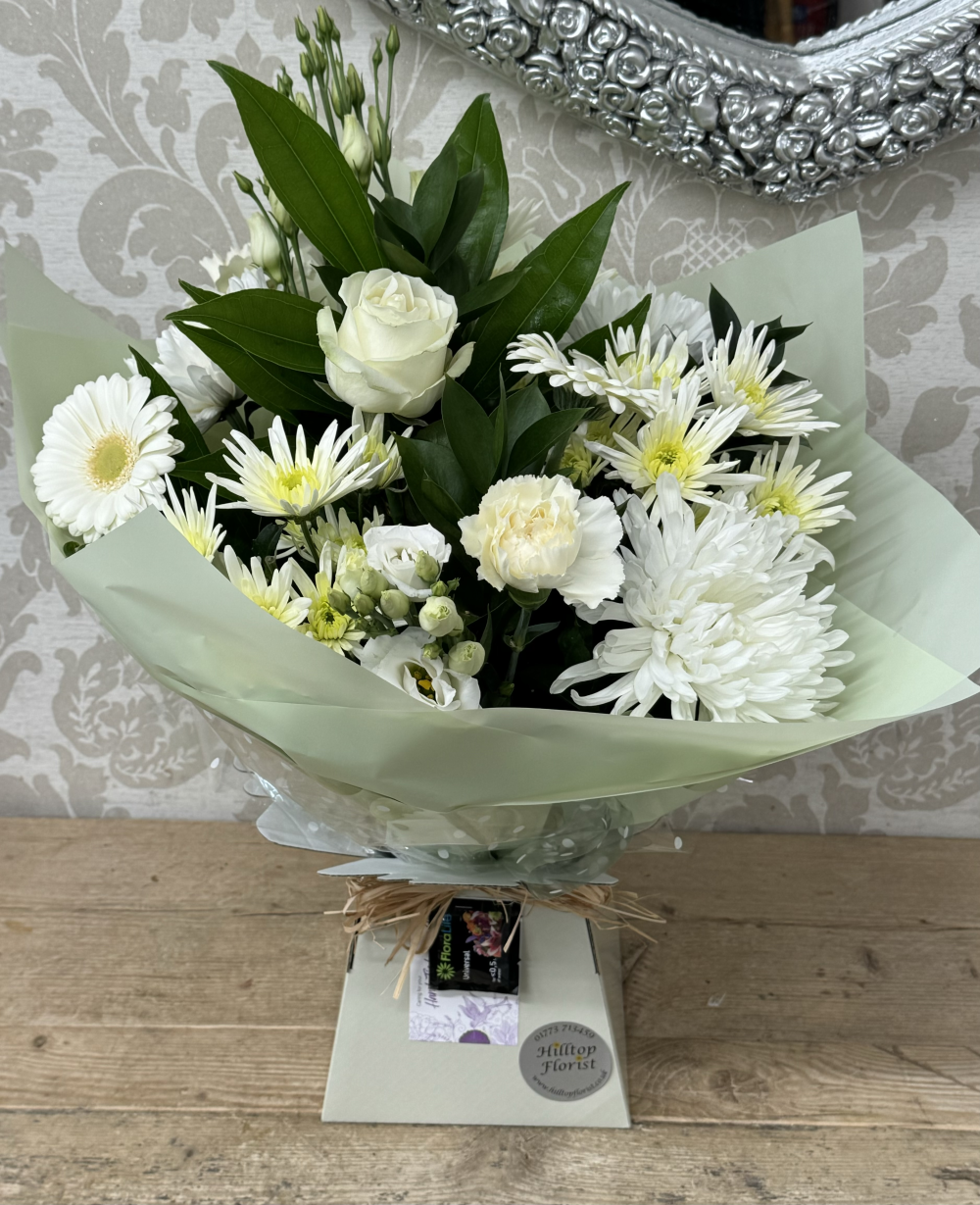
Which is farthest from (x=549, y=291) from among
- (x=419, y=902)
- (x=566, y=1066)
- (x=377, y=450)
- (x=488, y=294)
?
(x=566, y=1066)

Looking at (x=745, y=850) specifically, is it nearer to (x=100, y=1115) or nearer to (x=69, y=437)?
(x=100, y=1115)

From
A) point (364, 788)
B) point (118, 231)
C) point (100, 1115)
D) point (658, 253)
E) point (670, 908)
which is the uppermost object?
point (658, 253)

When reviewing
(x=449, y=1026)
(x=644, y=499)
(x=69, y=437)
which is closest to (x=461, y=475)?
(x=644, y=499)

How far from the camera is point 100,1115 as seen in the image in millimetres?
625

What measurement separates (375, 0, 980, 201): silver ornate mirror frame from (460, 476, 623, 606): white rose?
0.43 m

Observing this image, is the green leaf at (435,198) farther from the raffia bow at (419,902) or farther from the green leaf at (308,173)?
the raffia bow at (419,902)

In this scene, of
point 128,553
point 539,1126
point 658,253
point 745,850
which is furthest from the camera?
point 745,850

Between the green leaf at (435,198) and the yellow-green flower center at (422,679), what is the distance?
233mm

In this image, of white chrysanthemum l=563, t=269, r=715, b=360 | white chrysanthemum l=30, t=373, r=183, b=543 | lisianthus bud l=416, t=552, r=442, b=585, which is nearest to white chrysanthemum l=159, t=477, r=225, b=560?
white chrysanthemum l=30, t=373, r=183, b=543

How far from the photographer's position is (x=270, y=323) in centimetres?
47

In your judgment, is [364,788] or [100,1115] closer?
[364,788]

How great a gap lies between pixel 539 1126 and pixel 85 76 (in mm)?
872

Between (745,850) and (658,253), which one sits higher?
(658,253)

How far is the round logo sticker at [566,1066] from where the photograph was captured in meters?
0.62
